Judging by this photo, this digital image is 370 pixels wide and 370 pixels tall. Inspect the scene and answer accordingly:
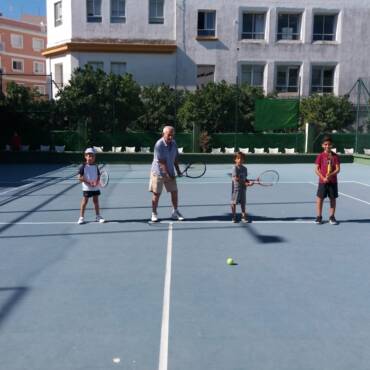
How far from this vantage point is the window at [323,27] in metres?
32.2

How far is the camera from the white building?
30.6 m

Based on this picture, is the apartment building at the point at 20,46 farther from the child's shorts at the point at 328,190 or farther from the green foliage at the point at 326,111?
the child's shorts at the point at 328,190

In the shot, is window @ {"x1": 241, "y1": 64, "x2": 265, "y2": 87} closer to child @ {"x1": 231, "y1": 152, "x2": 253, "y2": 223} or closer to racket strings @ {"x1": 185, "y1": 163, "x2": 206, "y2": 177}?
racket strings @ {"x1": 185, "y1": 163, "x2": 206, "y2": 177}

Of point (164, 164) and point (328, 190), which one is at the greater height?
point (164, 164)

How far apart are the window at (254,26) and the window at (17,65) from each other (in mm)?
36907

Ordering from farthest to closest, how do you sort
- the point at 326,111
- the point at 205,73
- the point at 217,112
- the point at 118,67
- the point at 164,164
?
the point at 205,73 < the point at 118,67 < the point at 326,111 < the point at 217,112 < the point at 164,164

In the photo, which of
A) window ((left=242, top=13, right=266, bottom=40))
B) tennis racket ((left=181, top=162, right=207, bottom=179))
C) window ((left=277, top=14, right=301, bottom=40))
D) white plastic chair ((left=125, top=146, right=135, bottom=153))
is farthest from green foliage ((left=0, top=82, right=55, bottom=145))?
window ((left=277, top=14, right=301, bottom=40))

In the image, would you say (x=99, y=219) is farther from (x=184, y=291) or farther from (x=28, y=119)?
(x=28, y=119)

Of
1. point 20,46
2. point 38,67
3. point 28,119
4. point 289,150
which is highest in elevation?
point 20,46

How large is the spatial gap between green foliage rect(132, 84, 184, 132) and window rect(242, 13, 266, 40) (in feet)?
→ 28.9

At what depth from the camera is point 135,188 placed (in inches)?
535

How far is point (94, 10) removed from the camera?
101 ft

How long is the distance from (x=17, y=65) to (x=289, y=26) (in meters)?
39.1

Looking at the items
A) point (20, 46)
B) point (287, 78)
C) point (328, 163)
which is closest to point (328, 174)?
→ point (328, 163)
